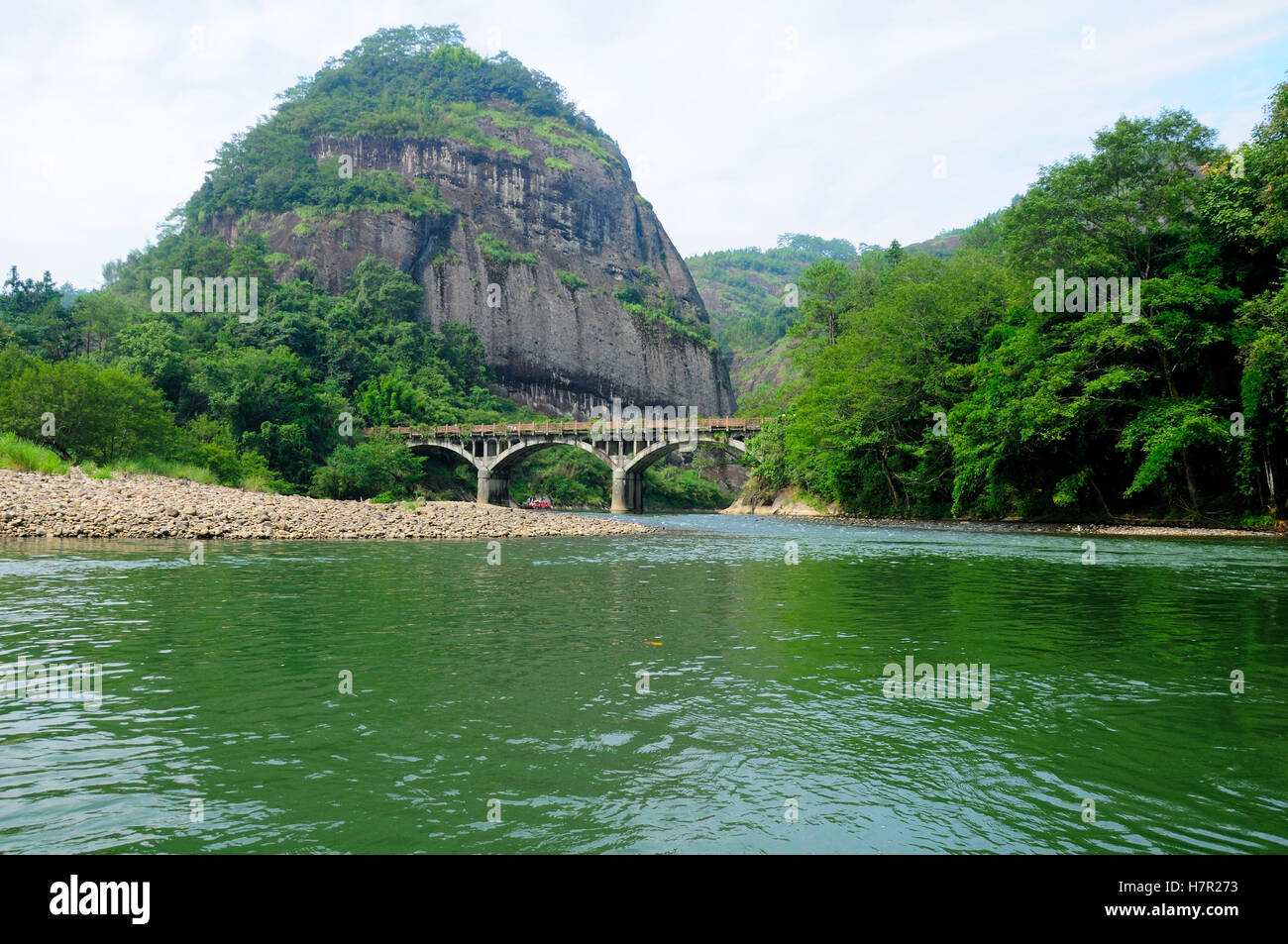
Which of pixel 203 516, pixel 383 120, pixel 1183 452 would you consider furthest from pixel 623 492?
pixel 383 120

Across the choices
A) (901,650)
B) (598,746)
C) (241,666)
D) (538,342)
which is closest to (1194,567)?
(901,650)

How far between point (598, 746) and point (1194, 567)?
20.5m

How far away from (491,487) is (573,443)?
10.0 meters

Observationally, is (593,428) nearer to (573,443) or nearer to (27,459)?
(573,443)

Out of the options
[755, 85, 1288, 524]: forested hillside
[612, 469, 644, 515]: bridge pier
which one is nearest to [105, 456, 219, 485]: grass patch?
[755, 85, 1288, 524]: forested hillside

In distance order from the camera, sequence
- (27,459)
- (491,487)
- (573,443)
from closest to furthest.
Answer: (27,459) < (573,443) < (491,487)

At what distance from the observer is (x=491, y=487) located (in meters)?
81.4

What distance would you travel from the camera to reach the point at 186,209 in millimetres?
127750

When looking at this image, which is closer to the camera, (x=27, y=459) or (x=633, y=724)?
(x=633, y=724)

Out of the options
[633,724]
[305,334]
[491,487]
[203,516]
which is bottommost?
[633,724]

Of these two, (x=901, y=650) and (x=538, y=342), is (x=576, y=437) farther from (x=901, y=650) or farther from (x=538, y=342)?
(x=901, y=650)

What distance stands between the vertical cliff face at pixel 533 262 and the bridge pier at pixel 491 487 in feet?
126

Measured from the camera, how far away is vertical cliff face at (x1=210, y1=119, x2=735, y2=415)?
4530 inches

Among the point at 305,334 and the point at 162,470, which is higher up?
the point at 305,334
